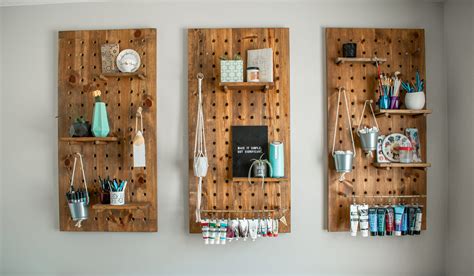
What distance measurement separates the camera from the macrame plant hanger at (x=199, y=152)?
81.6 inches

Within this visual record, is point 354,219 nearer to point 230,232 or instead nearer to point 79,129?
point 230,232

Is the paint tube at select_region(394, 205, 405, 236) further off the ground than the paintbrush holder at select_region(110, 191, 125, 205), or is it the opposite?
the paintbrush holder at select_region(110, 191, 125, 205)

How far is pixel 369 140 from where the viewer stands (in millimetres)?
2057

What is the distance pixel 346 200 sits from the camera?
2.17 meters

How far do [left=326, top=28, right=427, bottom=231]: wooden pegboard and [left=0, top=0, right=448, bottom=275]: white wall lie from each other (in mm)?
59

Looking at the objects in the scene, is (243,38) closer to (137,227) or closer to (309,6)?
(309,6)

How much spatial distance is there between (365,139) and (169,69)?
1.24m

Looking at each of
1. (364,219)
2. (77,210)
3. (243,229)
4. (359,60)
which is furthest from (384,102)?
(77,210)

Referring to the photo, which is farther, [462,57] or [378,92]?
[378,92]

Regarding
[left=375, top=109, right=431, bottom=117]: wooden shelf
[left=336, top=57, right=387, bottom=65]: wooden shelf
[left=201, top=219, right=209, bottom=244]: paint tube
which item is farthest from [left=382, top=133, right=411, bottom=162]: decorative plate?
[left=201, top=219, right=209, bottom=244]: paint tube

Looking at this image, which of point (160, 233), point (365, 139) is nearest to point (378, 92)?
point (365, 139)

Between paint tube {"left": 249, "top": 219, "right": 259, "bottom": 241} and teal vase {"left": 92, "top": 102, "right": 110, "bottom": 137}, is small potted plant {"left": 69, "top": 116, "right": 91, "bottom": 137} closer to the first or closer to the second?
teal vase {"left": 92, "top": 102, "right": 110, "bottom": 137}

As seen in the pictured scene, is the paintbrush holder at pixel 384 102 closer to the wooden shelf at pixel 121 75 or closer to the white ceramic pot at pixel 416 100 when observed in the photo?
the white ceramic pot at pixel 416 100

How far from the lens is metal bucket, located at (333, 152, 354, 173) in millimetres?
2051
